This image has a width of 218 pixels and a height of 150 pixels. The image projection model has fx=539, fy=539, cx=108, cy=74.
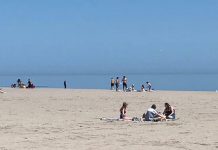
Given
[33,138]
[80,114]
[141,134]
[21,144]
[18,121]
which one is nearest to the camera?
[21,144]

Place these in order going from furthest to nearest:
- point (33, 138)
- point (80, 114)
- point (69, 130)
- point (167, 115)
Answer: point (80, 114)
point (167, 115)
point (69, 130)
point (33, 138)

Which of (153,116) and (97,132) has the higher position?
(153,116)

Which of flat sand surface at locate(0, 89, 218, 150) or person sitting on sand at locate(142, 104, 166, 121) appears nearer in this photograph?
flat sand surface at locate(0, 89, 218, 150)

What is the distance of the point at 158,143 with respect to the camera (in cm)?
1323

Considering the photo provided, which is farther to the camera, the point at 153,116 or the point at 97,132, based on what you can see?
the point at 153,116

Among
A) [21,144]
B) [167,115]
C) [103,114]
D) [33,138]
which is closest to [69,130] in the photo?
[33,138]

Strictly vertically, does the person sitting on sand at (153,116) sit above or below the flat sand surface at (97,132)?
above

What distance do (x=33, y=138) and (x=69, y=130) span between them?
2157 mm

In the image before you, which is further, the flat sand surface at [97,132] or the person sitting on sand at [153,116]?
the person sitting on sand at [153,116]

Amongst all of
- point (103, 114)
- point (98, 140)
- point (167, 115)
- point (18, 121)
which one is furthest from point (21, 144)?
point (103, 114)

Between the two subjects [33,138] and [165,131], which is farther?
[165,131]

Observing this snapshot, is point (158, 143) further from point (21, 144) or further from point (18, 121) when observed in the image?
point (18, 121)

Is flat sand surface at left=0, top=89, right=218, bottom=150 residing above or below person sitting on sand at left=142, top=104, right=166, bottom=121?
below

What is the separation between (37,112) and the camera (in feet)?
75.0
